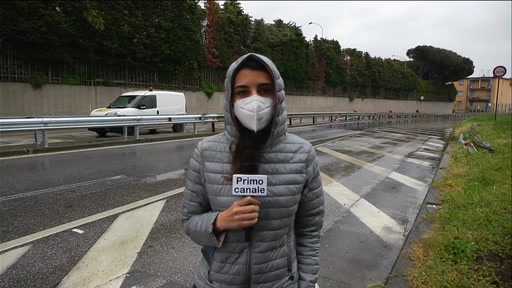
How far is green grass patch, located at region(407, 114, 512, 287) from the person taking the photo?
3473 mm

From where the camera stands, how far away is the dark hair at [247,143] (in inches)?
66.6

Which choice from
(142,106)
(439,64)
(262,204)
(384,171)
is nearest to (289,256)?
(262,204)

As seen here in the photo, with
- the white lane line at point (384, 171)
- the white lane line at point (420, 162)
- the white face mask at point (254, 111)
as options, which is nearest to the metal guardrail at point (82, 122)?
the white lane line at point (384, 171)

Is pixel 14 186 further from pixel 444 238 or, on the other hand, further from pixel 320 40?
pixel 320 40

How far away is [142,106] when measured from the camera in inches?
624

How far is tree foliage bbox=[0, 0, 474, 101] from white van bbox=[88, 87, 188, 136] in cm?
563

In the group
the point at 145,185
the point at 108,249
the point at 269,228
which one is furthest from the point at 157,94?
the point at 269,228

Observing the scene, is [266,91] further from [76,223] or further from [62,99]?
[62,99]

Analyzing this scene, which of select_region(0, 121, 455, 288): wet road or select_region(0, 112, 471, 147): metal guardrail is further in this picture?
select_region(0, 112, 471, 147): metal guardrail

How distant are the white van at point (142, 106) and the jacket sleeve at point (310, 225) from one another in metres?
13.3

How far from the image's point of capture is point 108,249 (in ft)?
13.7

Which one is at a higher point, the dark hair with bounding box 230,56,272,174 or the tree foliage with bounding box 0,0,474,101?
the tree foliage with bounding box 0,0,474,101

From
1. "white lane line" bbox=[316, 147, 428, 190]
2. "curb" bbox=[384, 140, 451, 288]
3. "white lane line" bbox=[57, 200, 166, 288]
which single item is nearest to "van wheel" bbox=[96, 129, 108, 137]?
"white lane line" bbox=[316, 147, 428, 190]

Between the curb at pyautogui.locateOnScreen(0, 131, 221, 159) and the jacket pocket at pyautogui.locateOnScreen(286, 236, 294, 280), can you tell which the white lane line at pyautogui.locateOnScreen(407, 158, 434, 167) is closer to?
the curb at pyautogui.locateOnScreen(0, 131, 221, 159)
